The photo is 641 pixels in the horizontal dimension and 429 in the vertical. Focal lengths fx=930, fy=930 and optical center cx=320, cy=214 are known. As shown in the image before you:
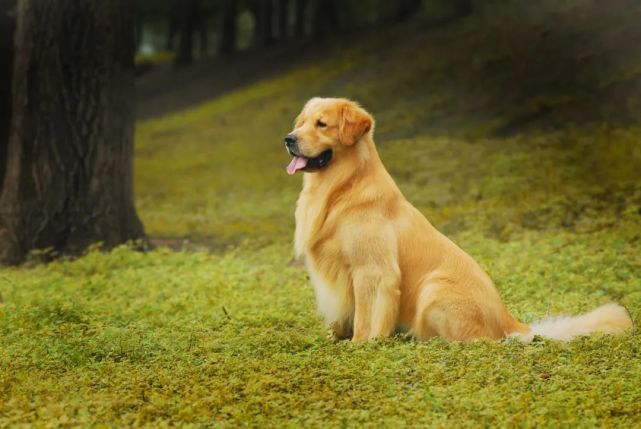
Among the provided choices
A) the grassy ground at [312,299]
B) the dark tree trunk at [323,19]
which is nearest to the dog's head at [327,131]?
the grassy ground at [312,299]

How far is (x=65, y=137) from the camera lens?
480 inches

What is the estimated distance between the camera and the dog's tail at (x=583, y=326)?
7031 millimetres

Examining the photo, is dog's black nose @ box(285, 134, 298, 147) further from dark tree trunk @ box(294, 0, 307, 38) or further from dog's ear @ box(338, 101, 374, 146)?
dark tree trunk @ box(294, 0, 307, 38)

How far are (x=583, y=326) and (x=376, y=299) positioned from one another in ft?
5.23

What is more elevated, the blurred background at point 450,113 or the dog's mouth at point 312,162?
the dog's mouth at point 312,162

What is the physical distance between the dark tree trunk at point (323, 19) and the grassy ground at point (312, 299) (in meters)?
15.6

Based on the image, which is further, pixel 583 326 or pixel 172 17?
pixel 172 17

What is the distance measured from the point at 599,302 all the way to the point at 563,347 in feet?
7.81

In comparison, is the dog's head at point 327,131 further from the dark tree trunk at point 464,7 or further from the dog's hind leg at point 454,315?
the dark tree trunk at point 464,7

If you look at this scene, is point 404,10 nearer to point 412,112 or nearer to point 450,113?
point 412,112

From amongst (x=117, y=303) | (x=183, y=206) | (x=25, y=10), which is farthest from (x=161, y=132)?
(x=117, y=303)

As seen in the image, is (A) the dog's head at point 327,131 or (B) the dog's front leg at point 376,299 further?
Result: (A) the dog's head at point 327,131

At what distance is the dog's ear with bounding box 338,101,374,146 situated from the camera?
282 inches

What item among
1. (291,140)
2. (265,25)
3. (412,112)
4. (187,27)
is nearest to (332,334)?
(291,140)
